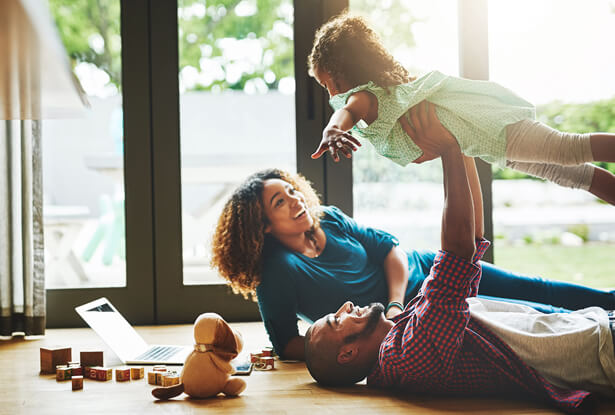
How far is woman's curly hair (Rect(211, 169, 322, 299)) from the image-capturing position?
206cm

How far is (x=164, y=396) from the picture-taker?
155 cm

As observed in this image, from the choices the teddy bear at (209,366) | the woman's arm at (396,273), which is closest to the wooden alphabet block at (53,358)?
the teddy bear at (209,366)

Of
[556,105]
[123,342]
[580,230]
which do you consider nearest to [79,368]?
[123,342]

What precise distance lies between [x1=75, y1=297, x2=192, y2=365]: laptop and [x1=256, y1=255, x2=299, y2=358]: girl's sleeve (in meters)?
0.30

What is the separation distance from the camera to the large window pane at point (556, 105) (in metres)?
3.17

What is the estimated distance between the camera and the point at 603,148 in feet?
4.59

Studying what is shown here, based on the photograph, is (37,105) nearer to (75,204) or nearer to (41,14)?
(41,14)

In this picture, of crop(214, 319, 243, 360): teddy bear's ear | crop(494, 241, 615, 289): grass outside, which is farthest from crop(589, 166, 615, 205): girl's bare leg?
crop(494, 241, 615, 289): grass outside

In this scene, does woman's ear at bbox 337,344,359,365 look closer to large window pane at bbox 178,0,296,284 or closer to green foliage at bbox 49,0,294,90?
large window pane at bbox 178,0,296,284

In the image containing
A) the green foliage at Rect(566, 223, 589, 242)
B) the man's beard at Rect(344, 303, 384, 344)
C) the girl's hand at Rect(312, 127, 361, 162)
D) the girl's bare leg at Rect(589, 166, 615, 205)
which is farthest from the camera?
the green foliage at Rect(566, 223, 589, 242)

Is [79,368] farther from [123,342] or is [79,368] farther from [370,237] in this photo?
[370,237]

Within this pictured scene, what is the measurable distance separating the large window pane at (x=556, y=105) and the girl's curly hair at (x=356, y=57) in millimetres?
1458

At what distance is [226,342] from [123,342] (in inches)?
26.5

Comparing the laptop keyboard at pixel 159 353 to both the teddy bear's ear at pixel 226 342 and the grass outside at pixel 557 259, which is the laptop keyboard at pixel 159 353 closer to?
the teddy bear's ear at pixel 226 342
